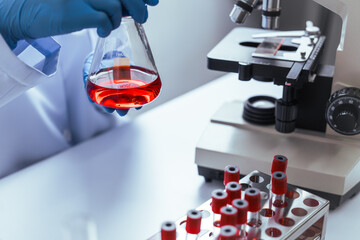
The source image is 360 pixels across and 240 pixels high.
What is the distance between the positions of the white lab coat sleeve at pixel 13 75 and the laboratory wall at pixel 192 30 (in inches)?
56.4

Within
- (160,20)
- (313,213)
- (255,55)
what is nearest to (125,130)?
(255,55)

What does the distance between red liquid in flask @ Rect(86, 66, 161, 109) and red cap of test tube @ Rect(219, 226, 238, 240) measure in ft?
1.04

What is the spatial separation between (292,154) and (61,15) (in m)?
0.66

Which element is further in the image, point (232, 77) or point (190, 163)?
point (232, 77)

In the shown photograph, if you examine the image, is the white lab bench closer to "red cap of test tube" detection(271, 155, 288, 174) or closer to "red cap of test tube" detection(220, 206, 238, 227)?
"red cap of test tube" detection(271, 155, 288, 174)

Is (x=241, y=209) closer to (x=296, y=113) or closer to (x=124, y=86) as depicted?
(x=124, y=86)

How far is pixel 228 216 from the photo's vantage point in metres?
0.76

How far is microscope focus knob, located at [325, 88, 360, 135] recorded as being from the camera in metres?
1.16

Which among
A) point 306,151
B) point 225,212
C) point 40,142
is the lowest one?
point 40,142

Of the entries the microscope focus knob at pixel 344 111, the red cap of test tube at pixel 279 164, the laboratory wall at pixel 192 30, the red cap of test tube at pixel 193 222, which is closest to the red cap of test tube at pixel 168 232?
the red cap of test tube at pixel 193 222

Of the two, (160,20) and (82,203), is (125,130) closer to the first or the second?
(82,203)

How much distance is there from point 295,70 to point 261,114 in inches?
9.2

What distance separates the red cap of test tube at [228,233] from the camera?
0.73 meters

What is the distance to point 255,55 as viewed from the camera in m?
1.25
